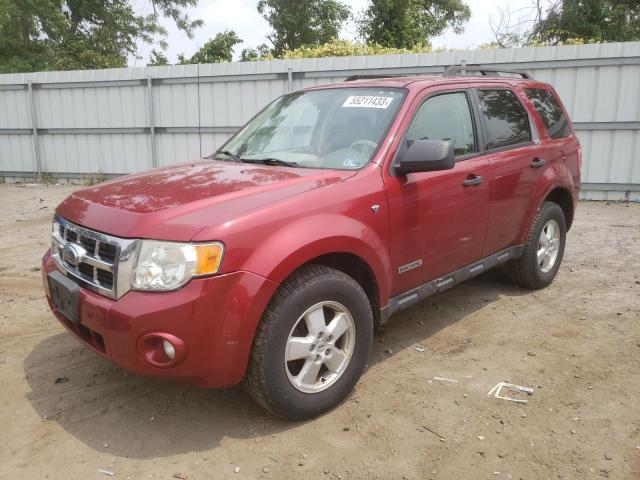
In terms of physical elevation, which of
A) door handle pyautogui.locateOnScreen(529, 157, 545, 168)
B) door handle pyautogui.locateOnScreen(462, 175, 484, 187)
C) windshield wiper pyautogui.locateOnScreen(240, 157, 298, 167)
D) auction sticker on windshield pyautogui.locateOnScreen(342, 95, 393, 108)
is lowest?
door handle pyautogui.locateOnScreen(462, 175, 484, 187)

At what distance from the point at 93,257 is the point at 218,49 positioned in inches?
1059

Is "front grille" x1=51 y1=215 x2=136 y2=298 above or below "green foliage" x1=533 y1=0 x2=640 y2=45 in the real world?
below

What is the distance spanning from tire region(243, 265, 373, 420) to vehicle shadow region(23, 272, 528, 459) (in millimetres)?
222

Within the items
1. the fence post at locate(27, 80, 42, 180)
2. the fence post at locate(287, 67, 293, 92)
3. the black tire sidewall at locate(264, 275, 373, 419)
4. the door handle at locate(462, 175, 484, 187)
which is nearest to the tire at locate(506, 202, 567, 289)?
the door handle at locate(462, 175, 484, 187)

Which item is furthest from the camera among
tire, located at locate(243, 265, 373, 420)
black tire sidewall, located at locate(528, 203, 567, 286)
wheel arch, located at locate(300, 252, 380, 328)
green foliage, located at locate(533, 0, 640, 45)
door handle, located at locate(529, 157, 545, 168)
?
green foliage, located at locate(533, 0, 640, 45)

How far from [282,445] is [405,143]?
188cm

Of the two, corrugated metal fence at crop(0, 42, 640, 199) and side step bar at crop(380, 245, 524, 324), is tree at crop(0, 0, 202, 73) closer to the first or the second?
corrugated metal fence at crop(0, 42, 640, 199)

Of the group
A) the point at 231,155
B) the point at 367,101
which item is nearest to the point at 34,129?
the point at 231,155

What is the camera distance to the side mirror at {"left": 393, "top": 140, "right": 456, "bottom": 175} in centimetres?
319

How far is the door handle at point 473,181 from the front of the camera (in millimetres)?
3822

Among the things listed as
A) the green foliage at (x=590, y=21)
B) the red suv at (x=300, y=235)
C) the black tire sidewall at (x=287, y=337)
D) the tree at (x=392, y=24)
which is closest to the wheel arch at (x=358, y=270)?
the red suv at (x=300, y=235)

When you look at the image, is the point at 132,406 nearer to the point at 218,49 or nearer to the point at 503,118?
the point at 503,118

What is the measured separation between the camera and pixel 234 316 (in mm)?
2570

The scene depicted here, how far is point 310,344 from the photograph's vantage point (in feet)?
9.52
